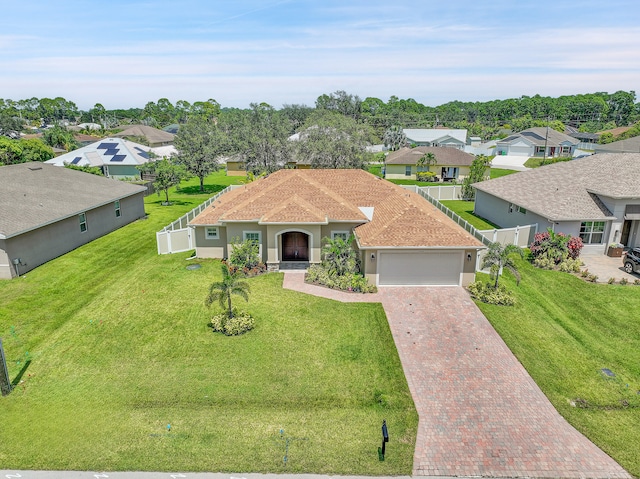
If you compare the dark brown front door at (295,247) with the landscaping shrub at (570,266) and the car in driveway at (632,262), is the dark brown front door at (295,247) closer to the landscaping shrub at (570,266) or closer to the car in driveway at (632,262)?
the landscaping shrub at (570,266)

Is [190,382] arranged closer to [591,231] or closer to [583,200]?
[591,231]

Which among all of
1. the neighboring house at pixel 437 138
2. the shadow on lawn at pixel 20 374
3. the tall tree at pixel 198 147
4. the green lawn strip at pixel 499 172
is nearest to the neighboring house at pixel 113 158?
the tall tree at pixel 198 147

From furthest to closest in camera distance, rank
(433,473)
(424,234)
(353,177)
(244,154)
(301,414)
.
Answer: (244,154)
(353,177)
(424,234)
(301,414)
(433,473)

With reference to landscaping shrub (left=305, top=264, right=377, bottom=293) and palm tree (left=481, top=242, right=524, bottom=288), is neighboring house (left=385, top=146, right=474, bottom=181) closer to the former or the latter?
palm tree (left=481, top=242, right=524, bottom=288)

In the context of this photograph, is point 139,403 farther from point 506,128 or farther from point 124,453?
point 506,128

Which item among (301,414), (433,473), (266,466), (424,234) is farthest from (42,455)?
(424,234)

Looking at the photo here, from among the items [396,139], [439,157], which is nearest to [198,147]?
[439,157]
